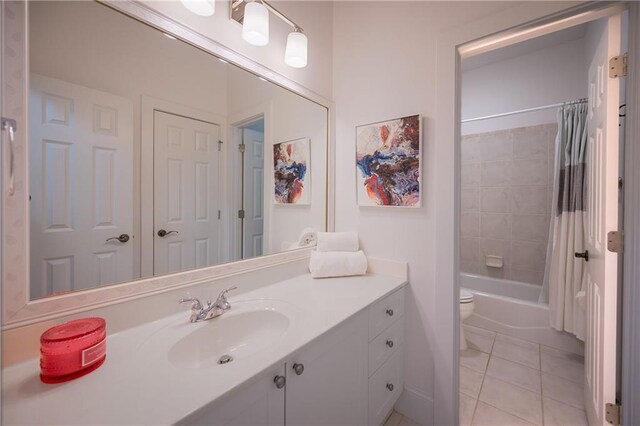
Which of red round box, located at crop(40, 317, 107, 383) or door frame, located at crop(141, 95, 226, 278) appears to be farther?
door frame, located at crop(141, 95, 226, 278)

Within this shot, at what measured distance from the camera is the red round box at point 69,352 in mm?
643

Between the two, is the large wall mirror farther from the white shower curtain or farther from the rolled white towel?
the white shower curtain

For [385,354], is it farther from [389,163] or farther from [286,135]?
[286,135]

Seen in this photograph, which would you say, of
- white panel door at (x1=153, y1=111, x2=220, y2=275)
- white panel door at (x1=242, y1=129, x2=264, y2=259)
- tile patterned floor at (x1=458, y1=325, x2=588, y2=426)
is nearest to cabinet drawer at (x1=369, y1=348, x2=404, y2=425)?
tile patterned floor at (x1=458, y1=325, x2=588, y2=426)

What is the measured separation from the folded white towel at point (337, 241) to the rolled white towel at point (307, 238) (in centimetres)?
8

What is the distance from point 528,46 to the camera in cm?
245

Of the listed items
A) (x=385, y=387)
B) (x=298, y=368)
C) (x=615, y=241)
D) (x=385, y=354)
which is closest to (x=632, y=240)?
(x=615, y=241)

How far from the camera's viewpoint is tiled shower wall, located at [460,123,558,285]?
2555 mm

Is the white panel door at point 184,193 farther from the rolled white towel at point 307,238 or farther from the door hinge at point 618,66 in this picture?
the door hinge at point 618,66

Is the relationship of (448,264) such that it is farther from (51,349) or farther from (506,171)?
(506,171)

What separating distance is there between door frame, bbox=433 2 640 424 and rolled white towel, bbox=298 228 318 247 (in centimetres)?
74

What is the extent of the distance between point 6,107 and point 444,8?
1.82 meters

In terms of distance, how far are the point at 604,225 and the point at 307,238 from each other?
1.43 m

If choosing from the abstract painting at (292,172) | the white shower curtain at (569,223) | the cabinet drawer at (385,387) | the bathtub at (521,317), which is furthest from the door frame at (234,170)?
the white shower curtain at (569,223)
